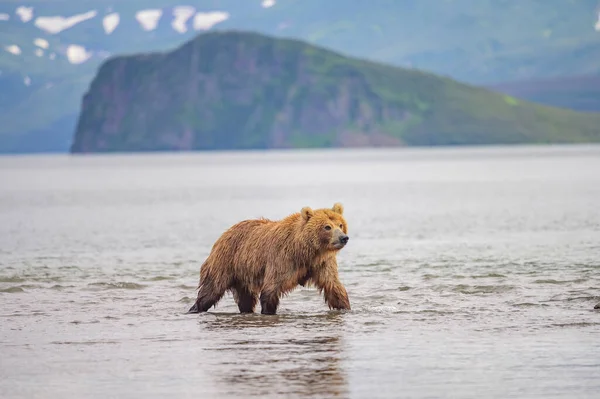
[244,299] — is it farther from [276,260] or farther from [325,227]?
[325,227]

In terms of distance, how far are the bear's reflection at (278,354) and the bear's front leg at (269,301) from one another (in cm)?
12

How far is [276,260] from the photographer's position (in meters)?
17.3

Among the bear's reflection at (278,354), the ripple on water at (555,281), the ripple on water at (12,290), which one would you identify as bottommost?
the ripple on water at (555,281)

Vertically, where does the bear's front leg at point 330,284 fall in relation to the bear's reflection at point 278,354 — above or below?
above

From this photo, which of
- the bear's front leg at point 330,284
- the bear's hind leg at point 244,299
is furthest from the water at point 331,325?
the bear's hind leg at point 244,299

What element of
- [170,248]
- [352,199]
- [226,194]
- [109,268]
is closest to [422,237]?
[170,248]

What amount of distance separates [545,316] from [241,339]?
4828mm

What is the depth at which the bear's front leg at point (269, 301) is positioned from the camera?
17.5 metres

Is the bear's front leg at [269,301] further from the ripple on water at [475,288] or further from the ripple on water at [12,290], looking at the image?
the ripple on water at [12,290]

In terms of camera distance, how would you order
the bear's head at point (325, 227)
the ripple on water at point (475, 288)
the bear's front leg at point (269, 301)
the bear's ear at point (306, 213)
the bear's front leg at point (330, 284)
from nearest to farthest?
the bear's head at point (325, 227), the bear's ear at point (306, 213), the bear's front leg at point (330, 284), the bear's front leg at point (269, 301), the ripple on water at point (475, 288)

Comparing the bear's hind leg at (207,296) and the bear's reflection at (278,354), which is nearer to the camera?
the bear's reflection at (278,354)

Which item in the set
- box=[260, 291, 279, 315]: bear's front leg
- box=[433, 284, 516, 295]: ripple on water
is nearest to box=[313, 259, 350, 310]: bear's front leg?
box=[260, 291, 279, 315]: bear's front leg

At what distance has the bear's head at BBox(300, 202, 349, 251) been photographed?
16.8 m

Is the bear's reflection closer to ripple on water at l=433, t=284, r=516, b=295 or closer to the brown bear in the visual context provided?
the brown bear
